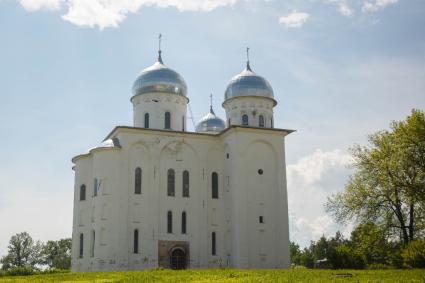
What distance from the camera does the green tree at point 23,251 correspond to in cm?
6244

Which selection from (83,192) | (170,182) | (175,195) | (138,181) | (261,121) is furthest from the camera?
(261,121)

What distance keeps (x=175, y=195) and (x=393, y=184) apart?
485 inches

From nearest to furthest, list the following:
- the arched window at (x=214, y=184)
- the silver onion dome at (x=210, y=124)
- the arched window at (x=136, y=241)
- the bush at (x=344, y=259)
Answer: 1. the bush at (x=344, y=259)
2. the arched window at (x=136, y=241)
3. the arched window at (x=214, y=184)
4. the silver onion dome at (x=210, y=124)

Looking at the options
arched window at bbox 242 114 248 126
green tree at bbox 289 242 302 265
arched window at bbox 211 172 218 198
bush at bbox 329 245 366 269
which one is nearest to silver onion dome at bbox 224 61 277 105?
arched window at bbox 242 114 248 126

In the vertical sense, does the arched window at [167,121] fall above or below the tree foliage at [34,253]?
above

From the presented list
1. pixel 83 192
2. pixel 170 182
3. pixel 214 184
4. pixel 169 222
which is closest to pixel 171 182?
pixel 170 182

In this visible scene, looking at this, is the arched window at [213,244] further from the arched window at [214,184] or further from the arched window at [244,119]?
the arched window at [244,119]

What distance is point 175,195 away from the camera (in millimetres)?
33719

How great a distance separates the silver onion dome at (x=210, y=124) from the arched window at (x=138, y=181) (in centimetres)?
1054

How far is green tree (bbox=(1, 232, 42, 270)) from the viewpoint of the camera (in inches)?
2458

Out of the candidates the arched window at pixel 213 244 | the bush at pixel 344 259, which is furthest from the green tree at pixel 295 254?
the bush at pixel 344 259

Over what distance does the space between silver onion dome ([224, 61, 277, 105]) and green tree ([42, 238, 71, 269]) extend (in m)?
32.4

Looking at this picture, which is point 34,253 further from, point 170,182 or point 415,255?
point 415,255

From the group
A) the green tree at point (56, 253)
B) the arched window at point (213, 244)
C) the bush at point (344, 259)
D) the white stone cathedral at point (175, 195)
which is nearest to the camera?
the bush at point (344, 259)
